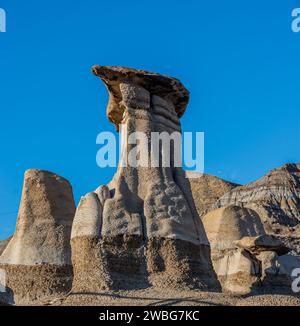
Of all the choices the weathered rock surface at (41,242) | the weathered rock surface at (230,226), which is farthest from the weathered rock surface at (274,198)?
the weathered rock surface at (41,242)

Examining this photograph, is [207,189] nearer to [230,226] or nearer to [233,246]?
[230,226]

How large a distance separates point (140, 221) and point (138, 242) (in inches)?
19.1

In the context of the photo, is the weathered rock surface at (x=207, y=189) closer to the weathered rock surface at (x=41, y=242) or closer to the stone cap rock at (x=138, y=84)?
the weathered rock surface at (x=41, y=242)

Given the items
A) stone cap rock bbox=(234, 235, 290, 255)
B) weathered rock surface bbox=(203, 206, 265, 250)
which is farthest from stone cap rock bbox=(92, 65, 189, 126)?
weathered rock surface bbox=(203, 206, 265, 250)

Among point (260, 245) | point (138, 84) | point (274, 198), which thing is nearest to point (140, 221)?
point (138, 84)

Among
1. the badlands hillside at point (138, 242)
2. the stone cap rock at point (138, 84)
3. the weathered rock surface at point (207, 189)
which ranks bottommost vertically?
the badlands hillside at point (138, 242)

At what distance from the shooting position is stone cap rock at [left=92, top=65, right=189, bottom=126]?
16906 millimetres

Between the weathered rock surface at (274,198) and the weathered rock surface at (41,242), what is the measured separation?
17.7 m

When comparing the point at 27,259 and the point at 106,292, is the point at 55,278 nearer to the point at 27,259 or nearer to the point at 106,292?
the point at 27,259

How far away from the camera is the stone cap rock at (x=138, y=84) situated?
16906 mm

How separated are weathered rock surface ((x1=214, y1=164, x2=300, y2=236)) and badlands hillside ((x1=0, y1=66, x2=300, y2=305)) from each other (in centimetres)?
1491

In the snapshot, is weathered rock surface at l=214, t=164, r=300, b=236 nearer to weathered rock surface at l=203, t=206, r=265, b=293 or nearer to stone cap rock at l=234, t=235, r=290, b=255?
weathered rock surface at l=203, t=206, r=265, b=293
